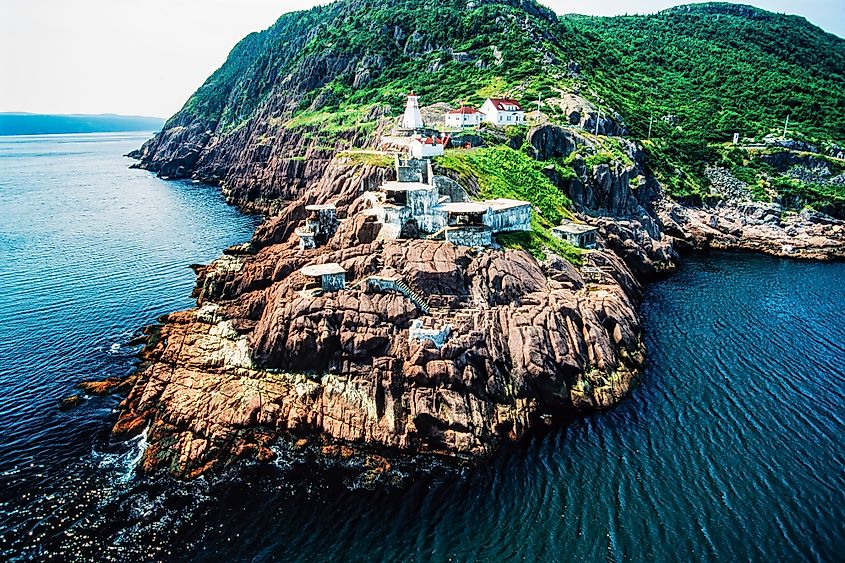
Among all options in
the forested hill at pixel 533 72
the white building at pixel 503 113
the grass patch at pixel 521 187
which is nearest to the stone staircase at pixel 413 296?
the grass patch at pixel 521 187

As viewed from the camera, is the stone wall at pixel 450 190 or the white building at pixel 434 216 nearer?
the white building at pixel 434 216

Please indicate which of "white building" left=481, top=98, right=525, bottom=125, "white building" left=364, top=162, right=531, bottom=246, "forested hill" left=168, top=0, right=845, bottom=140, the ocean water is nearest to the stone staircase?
"white building" left=364, top=162, right=531, bottom=246

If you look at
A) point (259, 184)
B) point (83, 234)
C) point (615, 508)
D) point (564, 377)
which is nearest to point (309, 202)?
point (564, 377)

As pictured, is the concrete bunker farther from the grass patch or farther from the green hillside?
the green hillside

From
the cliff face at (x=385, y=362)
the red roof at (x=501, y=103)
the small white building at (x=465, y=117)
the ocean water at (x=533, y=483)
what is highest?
the red roof at (x=501, y=103)

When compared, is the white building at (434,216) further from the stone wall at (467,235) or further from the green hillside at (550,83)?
the green hillside at (550,83)

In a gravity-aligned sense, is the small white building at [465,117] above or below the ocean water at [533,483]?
above
